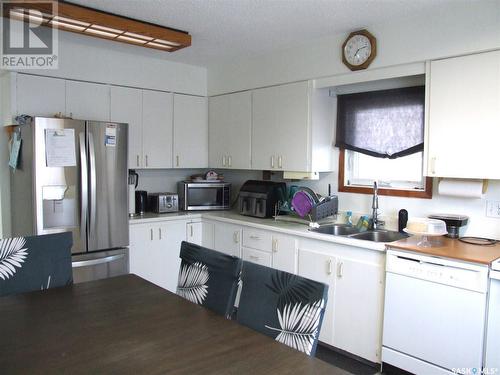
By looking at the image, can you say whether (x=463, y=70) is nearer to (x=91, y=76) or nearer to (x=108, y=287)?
(x=108, y=287)

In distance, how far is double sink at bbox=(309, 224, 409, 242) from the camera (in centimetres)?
303

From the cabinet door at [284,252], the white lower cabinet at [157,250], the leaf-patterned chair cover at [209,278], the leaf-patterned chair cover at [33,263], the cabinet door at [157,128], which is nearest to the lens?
the leaf-patterned chair cover at [209,278]

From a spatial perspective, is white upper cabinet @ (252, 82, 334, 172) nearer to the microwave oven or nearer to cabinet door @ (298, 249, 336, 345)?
the microwave oven

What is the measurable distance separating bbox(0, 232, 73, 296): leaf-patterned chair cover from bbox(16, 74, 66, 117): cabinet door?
149 centimetres

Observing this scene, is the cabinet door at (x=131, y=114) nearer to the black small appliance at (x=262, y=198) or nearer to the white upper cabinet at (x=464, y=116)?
the black small appliance at (x=262, y=198)

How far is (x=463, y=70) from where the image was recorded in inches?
98.2

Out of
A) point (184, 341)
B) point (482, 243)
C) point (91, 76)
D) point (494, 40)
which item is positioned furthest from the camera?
point (91, 76)

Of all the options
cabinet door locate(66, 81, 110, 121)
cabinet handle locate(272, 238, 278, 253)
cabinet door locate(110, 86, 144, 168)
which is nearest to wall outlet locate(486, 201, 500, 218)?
cabinet handle locate(272, 238, 278, 253)

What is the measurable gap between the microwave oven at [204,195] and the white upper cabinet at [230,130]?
0.24 metres

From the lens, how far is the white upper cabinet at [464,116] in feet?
7.85

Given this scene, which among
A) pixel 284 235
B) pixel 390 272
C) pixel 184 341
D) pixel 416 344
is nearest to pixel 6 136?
pixel 284 235

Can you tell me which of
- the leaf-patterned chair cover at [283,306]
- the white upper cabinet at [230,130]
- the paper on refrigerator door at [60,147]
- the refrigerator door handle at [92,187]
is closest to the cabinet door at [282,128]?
the white upper cabinet at [230,130]

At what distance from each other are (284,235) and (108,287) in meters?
1.60

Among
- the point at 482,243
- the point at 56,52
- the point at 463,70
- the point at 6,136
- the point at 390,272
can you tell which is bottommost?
the point at 390,272
